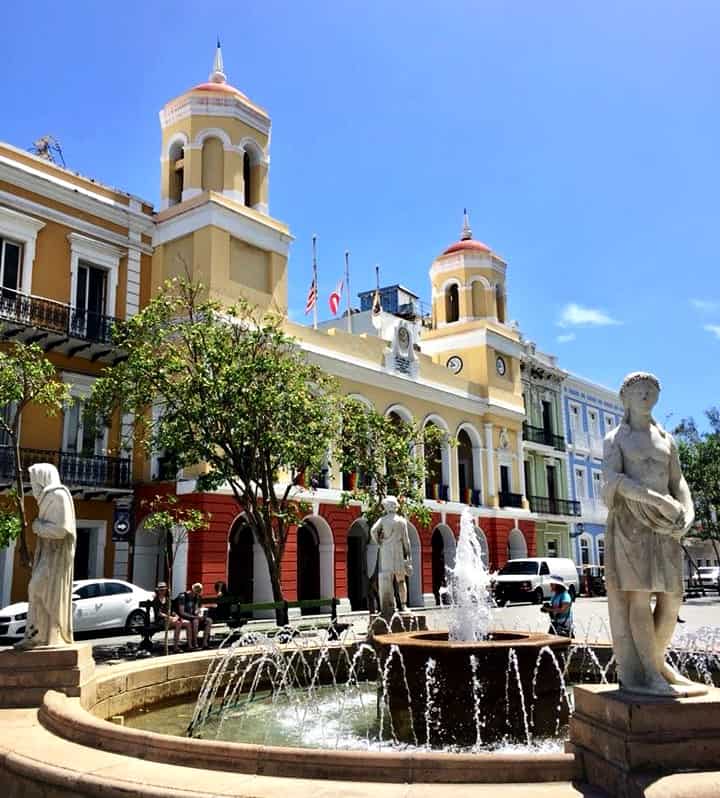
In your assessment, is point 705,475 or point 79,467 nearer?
point 79,467

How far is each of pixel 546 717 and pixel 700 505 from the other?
3152 cm

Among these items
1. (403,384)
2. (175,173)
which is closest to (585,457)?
(403,384)

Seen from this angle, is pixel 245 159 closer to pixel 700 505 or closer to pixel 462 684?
pixel 462 684

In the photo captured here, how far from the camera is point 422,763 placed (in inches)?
159

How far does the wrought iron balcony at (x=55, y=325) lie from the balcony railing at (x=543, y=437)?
22960 mm

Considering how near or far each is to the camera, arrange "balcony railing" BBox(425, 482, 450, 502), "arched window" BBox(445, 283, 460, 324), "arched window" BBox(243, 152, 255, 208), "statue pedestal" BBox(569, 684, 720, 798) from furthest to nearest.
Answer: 1. "arched window" BBox(445, 283, 460, 324)
2. "balcony railing" BBox(425, 482, 450, 502)
3. "arched window" BBox(243, 152, 255, 208)
4. "statue pedestal" BBox(569, 684, 720, 798)

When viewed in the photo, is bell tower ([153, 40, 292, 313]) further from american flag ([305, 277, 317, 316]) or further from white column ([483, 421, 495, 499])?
white column ([483, 421, 495, 499])

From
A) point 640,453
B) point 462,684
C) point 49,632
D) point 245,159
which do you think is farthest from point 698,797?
point 245,159

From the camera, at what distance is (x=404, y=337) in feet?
98.4

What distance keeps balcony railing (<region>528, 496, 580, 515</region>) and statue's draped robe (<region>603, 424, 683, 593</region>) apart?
110 feet

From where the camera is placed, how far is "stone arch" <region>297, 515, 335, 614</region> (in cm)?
2512

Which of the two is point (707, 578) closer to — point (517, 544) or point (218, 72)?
point (517, 544)

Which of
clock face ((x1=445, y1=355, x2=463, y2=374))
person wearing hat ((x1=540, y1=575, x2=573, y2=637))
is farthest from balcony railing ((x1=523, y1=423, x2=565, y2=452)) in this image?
person wearing hat ((x1=540, y1=575, x2=573, y2=637))

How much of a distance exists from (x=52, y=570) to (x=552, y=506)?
34.3 metres
